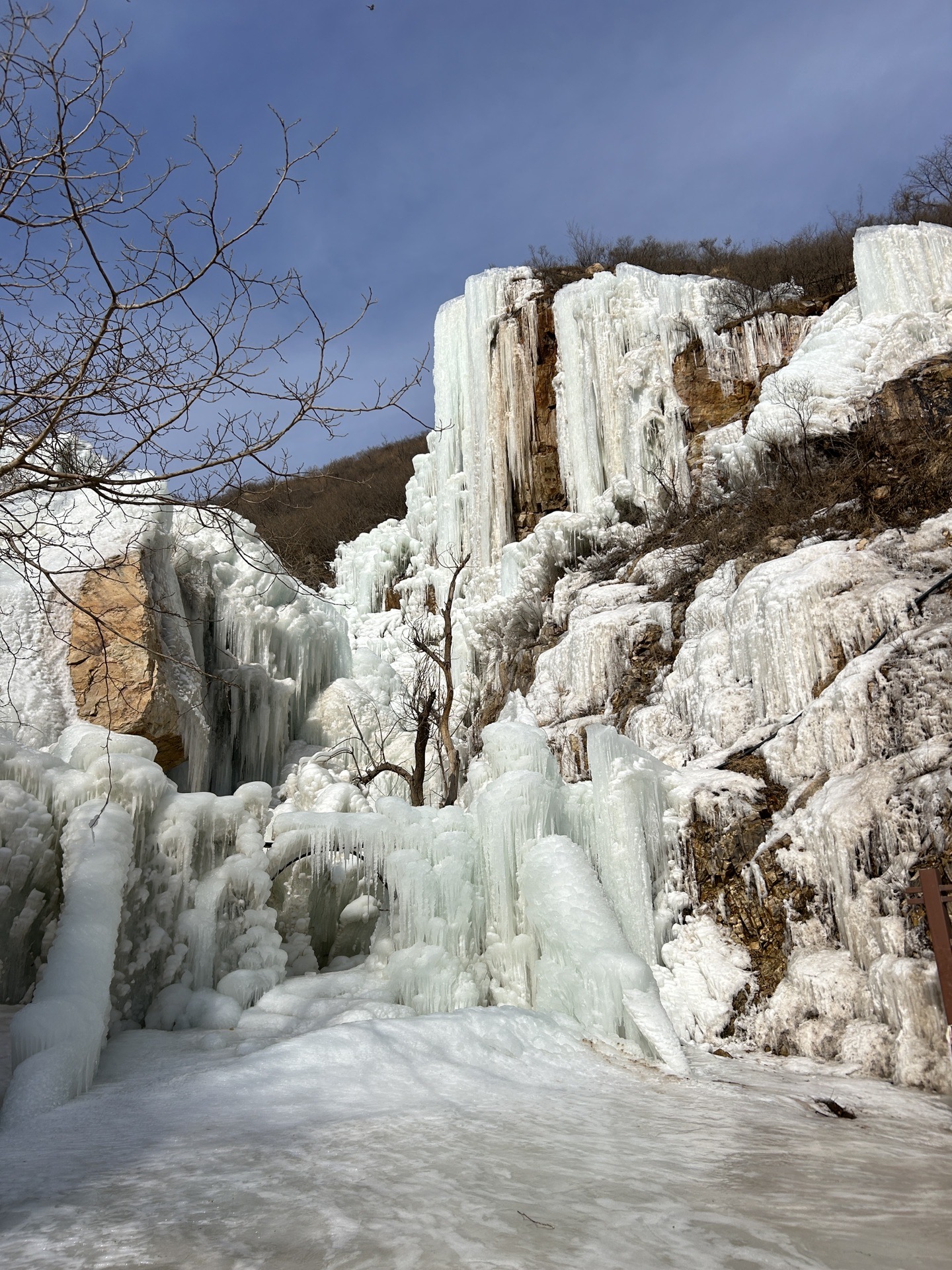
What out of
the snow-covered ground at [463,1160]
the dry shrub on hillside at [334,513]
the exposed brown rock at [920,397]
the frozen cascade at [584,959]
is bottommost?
the snow-covered ground at [463,1160]

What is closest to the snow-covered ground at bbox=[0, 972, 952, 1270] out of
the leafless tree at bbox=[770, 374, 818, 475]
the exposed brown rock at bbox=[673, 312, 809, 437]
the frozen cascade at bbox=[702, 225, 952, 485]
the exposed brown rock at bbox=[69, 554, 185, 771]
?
the exposed brown rock at bbox=[69, 554, 185, 771]

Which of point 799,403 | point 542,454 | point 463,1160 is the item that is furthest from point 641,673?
point 542,454

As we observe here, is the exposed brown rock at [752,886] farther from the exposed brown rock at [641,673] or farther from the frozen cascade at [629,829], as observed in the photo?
the exposed brown rock at [641,673]

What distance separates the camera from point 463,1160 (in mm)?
3146

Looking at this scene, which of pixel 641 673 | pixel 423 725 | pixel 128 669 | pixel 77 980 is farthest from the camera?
pixel 423 725

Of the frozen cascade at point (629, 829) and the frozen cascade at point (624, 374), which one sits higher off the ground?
the frozen cascade at point (624, 374)

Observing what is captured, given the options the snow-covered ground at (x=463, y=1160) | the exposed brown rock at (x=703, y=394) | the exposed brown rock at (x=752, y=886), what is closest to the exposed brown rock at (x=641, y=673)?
the exposed brown rock at (x=752, y=886)

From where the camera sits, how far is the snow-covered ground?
Answer: 7.54 ft

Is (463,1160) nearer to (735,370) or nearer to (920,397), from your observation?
(920,397)

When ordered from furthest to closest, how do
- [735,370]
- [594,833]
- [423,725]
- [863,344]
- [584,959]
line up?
1. [735,370]
2. [863,344]
3. [423,725]
4. [594,833]
5. [584,959]

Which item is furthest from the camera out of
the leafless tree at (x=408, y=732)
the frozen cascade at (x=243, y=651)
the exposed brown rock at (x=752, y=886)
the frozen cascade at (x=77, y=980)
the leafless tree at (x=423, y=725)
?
the frozen cascade at (x=243, y=651)

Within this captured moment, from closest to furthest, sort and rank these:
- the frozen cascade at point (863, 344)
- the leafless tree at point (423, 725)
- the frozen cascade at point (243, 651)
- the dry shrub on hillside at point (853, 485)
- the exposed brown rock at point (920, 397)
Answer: the dry shrub on hillside at point (853, 485), the exposed brown rock at point (920, 397), the leafless tree at point (423, 725), the frozen cascade at point (863, 344), the frozen cascade at point (243, 651)

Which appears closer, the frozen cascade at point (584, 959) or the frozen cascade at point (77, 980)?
the frozen cascade at point (77, 980)

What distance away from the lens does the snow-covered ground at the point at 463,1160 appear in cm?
230
